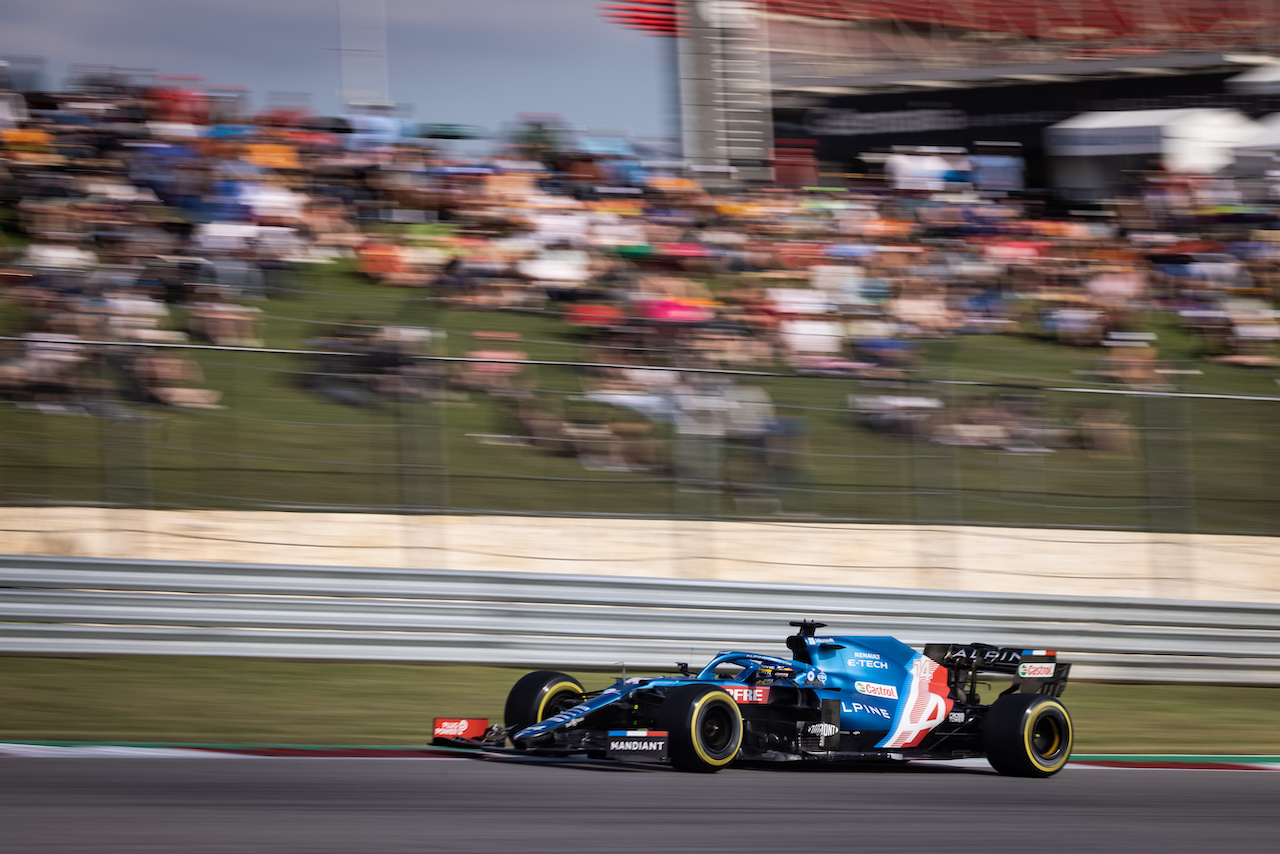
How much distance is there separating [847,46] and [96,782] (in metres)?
19.4

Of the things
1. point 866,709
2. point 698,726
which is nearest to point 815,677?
point 866,709

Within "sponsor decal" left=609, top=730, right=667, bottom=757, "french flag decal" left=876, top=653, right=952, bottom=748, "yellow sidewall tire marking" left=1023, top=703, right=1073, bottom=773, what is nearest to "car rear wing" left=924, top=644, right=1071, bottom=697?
"french flag decal" left=876, top=653, right=952, bottom=748

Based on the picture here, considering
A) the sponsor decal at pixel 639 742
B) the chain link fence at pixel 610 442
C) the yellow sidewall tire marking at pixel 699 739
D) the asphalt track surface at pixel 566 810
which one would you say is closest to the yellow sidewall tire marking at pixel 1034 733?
the asphalt track surface at pixel 566 810

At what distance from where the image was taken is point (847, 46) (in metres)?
22.2

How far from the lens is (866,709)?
6.45 m

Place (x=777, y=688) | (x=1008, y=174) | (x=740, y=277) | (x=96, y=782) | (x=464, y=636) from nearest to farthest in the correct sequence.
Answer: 1. (x=96, y=782)
2. (x=777, y=688)
3. (x=464, y=636)
4. (x=740, y=277)
5. (x=1008, y=174)

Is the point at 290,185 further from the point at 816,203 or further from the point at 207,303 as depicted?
the point at 816,203

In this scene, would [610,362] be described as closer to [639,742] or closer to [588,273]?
[588,273]

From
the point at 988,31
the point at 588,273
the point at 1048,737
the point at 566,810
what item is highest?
the point at 988,31

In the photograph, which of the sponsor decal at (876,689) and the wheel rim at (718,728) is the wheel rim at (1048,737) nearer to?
the sponsor decal at (876,689)

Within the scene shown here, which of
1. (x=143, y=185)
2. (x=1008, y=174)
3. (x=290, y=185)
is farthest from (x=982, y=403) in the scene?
(x=1008, y=174)

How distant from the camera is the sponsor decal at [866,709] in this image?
638 centimetres

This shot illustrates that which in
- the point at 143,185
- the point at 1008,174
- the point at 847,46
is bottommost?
the point at 143,185

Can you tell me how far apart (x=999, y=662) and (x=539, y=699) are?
2374mm
